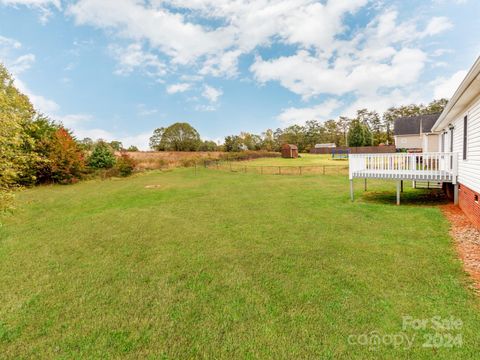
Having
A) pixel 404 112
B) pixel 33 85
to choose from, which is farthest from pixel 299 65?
pixel 404 112

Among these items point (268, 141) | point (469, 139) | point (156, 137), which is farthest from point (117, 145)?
point (469, 139)

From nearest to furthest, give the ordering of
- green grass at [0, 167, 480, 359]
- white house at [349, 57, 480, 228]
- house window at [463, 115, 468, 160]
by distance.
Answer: green grass at [0, 167, 480, 359] < white house at [349, 57, 480, 228] < house window at [463, 115, 468, 160]

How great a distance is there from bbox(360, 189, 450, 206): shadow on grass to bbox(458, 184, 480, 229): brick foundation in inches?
43.7

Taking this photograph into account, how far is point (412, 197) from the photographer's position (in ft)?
30.6

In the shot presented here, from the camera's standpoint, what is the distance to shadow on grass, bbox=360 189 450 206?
8501mm

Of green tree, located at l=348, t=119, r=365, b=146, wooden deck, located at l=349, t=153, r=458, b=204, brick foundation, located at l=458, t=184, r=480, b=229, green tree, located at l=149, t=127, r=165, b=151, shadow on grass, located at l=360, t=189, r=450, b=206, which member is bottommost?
shadow on grass, located at l=360, t=189, r=450, b=206

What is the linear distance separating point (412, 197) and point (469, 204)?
3210 millimetres

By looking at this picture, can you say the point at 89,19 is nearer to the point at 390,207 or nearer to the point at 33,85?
the point at 33,85

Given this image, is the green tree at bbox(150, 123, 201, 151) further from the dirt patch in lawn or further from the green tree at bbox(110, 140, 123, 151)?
the dirt patch in lawn

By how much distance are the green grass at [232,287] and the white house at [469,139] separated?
32.8 inches

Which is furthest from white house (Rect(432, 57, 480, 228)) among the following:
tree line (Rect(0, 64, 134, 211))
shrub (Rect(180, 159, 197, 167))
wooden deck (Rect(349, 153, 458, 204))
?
shrub (Rect(180, 159, 197, 167))

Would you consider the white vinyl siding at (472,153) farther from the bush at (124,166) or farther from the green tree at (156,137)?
the green tree at (156,137)

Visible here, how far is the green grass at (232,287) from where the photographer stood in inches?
97.3

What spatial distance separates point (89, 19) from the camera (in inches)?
469
